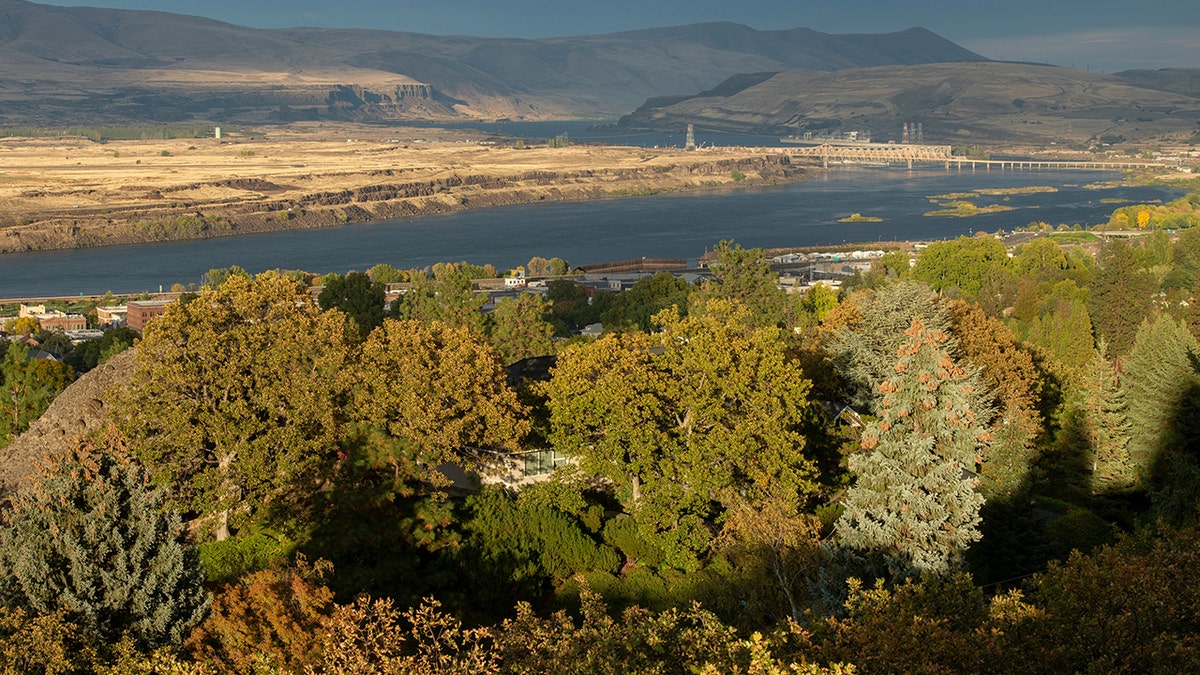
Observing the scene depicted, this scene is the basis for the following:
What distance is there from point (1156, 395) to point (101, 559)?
19.3 metres

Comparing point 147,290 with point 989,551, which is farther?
point 147,290

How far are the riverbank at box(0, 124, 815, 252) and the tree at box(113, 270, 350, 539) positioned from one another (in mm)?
92036

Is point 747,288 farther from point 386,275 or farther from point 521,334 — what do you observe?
point 386,275

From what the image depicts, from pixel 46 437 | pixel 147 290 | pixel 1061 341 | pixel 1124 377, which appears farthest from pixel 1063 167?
pixel 46 437

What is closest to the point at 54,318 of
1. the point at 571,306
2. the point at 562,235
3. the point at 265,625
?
the point at 571,306

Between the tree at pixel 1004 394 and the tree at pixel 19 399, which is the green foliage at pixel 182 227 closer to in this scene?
the tree at pixel 19 399

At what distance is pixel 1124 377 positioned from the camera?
25.5 meters

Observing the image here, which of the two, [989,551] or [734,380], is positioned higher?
[734,380]

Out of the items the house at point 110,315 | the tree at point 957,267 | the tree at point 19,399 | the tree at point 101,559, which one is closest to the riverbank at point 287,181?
the house at point 110,315

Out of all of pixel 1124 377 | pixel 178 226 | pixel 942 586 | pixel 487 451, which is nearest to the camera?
pixel 942 586

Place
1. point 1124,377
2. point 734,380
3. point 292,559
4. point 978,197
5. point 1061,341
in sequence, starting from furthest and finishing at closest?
point 978,197 < point 1061,341 < point 1124,377 < point 734,380 < point 292,559

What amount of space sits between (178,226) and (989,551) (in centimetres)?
10354

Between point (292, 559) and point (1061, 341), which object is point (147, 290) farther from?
point (292, 559)

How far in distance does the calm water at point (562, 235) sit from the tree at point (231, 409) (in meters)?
64.0
